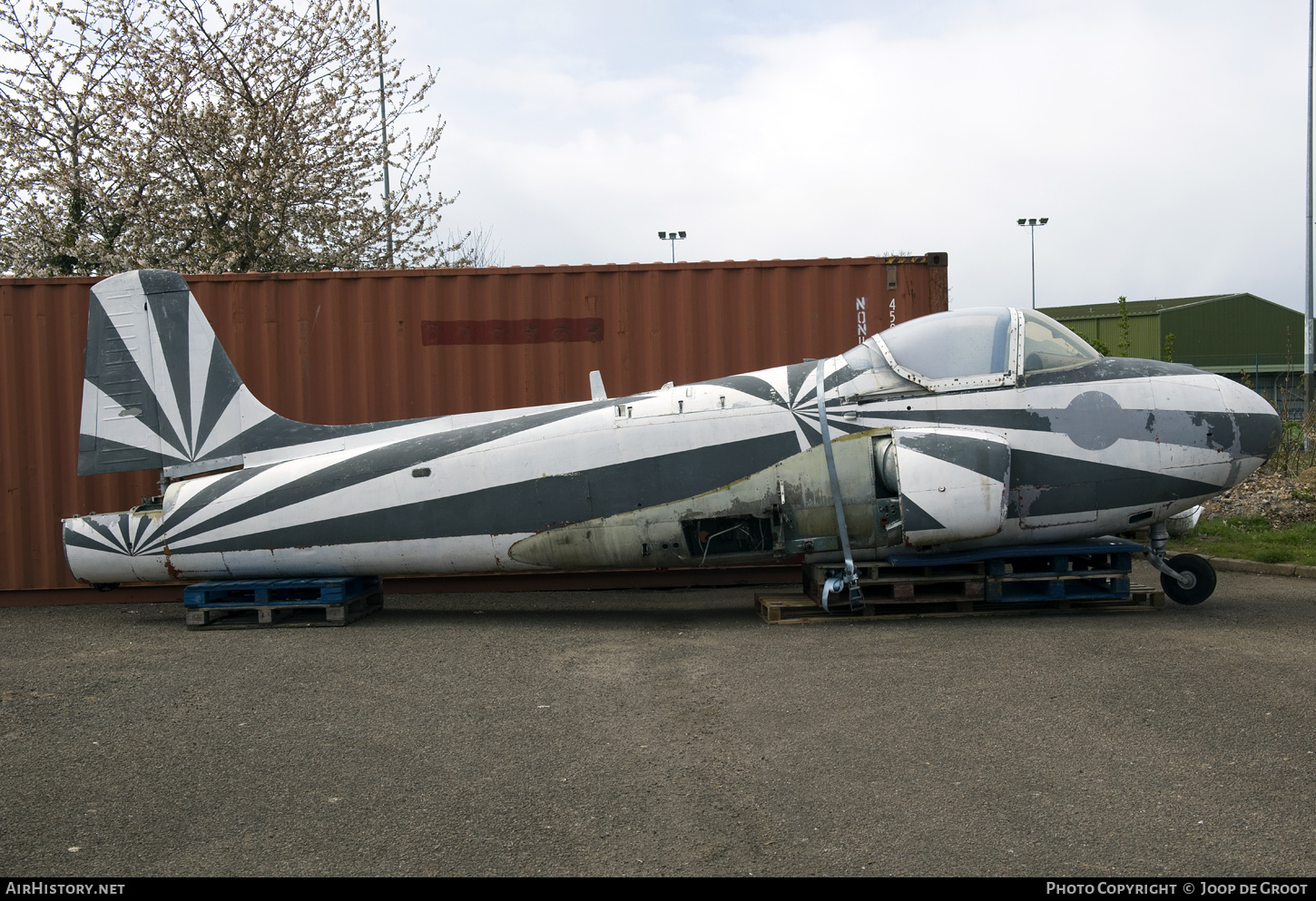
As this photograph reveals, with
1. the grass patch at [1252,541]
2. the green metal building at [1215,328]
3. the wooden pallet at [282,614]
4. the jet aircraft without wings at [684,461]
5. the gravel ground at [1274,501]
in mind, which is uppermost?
the green metal building at [1215,328]

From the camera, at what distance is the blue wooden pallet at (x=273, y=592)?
7746mm

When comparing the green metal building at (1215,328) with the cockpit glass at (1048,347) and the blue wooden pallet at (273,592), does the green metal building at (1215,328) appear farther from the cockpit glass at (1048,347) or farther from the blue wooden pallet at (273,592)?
the blue wooden pallet at (273,592)

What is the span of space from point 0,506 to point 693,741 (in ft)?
28.1

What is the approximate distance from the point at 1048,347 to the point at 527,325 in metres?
5.17

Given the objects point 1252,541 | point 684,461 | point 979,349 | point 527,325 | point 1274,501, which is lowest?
point 1252,541

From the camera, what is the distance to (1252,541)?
10.5 metres

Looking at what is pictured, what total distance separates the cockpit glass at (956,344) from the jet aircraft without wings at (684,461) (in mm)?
16

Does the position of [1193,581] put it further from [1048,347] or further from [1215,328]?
[1215,328]

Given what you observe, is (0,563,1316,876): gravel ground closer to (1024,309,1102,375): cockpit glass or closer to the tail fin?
the tail fin

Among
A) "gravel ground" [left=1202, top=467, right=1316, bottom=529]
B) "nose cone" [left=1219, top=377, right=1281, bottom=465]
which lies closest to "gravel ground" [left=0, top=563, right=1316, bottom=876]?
"nose cone" [left=1219, top=377, right=1281, bottom=465]

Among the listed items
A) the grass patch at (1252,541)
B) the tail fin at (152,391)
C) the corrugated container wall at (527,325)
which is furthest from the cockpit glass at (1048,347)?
the tail fin at (152,391)

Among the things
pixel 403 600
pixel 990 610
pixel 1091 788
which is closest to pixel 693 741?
pixel 1091 788

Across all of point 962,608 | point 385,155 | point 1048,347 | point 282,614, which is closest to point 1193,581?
point 962,608

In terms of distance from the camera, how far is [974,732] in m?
4.40
